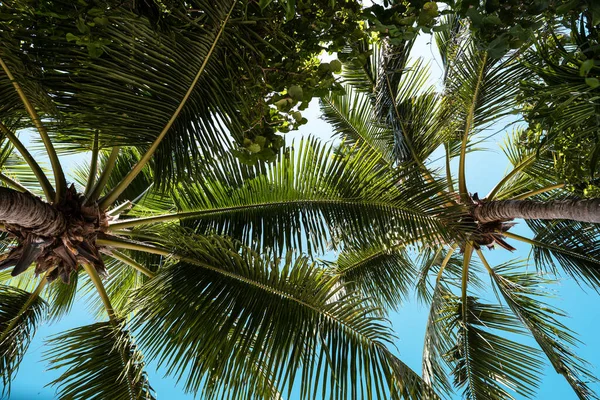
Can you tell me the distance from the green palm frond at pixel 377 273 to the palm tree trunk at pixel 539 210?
103 cm

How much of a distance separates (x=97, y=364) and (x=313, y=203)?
223 centimetres

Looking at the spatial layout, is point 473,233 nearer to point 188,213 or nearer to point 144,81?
point 188,213

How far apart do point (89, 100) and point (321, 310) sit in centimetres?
186

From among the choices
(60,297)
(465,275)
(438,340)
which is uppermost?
(465,275)

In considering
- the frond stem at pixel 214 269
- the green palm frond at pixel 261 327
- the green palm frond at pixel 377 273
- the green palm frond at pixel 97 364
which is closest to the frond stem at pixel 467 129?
the green palm frond at pixel 377 273

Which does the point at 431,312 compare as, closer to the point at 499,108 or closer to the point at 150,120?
the point at 499,108

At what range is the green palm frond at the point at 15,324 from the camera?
4.16 m

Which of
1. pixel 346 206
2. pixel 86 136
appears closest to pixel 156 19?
pixel 86 136

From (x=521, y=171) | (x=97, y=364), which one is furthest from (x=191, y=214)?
(x=521, y=171)

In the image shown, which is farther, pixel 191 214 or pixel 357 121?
pixel 357 121

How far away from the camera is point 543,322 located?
5.24 metres

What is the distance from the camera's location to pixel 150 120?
9.82 ft

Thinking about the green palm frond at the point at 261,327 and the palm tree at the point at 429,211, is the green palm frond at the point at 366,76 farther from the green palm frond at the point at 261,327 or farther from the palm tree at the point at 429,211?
the green palm frond at the point at 261,327

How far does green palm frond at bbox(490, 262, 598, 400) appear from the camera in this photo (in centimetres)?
470
